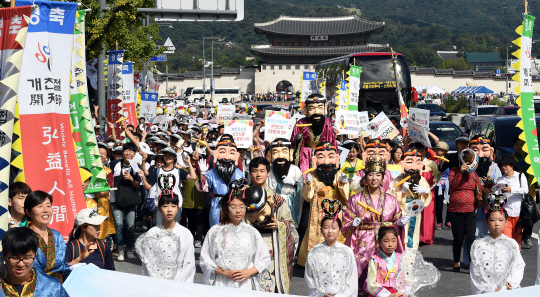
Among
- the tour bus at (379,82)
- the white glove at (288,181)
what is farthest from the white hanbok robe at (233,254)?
the tour bus at (379,82)

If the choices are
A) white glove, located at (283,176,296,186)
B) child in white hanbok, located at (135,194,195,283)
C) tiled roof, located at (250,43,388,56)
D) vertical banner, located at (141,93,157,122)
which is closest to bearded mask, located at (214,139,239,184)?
white glove, located at (283,176,296,186)

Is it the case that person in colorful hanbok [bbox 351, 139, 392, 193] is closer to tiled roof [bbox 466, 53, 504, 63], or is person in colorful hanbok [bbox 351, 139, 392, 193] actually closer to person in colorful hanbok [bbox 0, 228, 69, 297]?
person in colorful hanbok [bbox 0, 228, 69, 297]

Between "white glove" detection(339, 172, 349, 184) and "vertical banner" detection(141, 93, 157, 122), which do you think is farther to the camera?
"vertical banner" detection(141, 93, 157, 122)

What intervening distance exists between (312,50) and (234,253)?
211 feet

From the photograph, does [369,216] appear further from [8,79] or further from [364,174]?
[8,79]

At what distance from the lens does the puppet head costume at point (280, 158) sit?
275 inches

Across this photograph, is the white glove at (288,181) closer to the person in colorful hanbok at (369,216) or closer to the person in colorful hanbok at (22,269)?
the person in colorful hanbok at (369,216)

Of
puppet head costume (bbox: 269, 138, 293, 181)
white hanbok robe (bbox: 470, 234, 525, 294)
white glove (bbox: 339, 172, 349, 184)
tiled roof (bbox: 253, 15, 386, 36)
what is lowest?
white hanbok robe (bbox: 470, 234, 525, 294)

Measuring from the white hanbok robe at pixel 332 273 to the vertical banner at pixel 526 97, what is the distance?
235cm

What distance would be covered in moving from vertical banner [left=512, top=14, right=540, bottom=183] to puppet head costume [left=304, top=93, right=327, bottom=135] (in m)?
2.72

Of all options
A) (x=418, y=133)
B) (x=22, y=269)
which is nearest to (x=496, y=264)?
(x=22, y=269)

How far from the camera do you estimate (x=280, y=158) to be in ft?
23.0

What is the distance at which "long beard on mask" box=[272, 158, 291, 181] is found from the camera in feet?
22.9

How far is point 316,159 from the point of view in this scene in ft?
22.9
